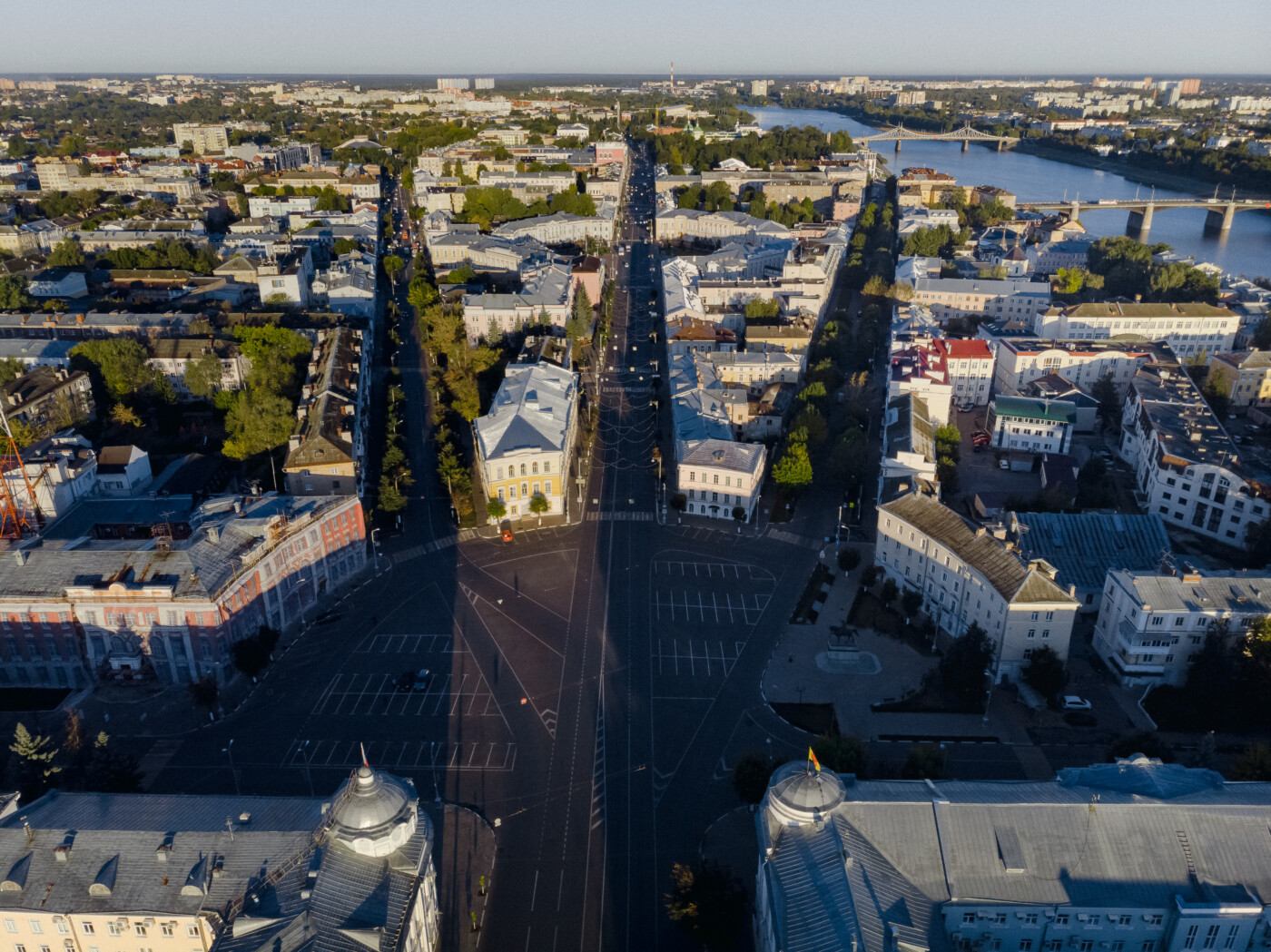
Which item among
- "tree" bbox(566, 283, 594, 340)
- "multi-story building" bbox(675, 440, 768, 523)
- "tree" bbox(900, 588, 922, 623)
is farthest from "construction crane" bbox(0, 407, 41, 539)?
"tree" bbox(900, 588, 922, 623)

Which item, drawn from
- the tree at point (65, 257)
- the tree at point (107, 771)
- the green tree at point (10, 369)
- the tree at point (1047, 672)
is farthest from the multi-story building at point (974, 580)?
the tree at point (65, 257)

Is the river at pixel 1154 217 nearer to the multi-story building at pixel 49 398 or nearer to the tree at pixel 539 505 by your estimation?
the tree at pixel 539 505

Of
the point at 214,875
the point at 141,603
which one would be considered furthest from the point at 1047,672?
the point at 141,603

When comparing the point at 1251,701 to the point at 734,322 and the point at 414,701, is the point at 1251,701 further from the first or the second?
the point at 734,322

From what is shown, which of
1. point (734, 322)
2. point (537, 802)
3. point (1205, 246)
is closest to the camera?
point (537, 802)

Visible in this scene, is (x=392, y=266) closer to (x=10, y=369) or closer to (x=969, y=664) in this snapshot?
(x=10, y=369)

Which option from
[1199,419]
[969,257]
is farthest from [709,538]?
[969,257]

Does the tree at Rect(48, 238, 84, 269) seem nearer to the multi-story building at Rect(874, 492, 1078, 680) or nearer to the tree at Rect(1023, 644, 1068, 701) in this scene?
the multi-story building at Rect(874, 492, 1078, 680)
